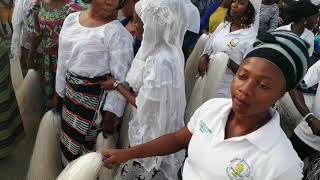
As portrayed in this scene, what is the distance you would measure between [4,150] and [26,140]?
0.46m

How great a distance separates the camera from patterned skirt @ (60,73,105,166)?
8.45 feet

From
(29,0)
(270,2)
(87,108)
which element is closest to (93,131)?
(87,108)

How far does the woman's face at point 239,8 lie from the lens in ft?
10.8

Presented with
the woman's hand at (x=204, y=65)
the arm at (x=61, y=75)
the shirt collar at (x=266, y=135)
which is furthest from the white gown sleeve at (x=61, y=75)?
the shirt collar at (x=266, y=135)

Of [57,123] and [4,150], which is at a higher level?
[57,123]

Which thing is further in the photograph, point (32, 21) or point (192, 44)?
point (192, 44)

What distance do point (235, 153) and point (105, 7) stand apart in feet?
4.95

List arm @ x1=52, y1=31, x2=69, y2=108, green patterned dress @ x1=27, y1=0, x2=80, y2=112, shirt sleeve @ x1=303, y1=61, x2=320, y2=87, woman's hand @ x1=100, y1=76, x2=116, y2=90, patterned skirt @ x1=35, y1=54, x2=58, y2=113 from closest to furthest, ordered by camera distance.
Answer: woman's hand @ x1=100, y1=76, x2=116, y2=90
arm @ x1=52, y1=31, x2=69, y2=108
shirt sleeve @ x1=303, y1=61, x2=320, y2=87
green patterned dress @ x1=27, y1=0, x2=80, y2=112
patterned skirt @ x1=35, y1=54, x2=58, y2=113

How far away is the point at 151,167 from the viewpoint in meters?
2.32

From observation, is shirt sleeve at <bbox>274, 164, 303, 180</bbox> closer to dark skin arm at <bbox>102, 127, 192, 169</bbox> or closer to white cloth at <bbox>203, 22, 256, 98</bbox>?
dark skin arm at <bbox>102, 127, 192, 169</bbox>

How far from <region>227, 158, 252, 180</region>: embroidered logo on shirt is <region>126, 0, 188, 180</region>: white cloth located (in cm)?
80

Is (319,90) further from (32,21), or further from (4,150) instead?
(4,150)

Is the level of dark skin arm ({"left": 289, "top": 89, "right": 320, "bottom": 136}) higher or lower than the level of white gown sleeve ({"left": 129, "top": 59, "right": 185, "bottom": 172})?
lower

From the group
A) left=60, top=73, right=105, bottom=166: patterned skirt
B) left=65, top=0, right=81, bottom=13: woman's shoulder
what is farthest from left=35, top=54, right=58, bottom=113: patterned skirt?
left=60, top=73, right=105, bottom=166: patterned skirt
